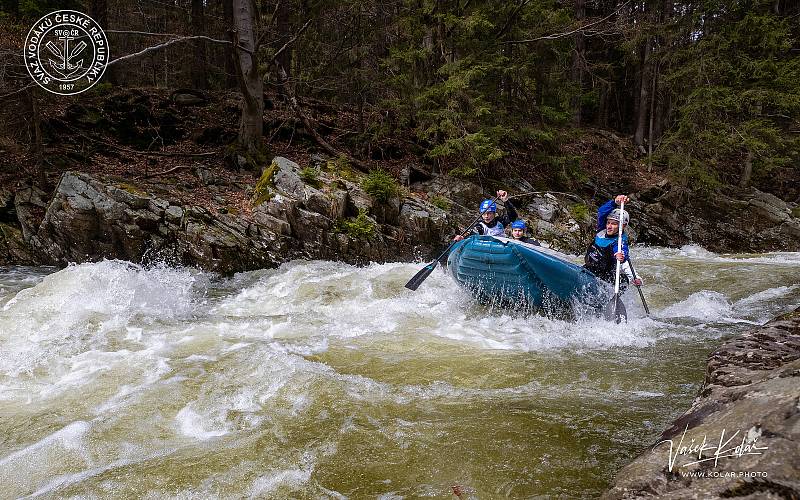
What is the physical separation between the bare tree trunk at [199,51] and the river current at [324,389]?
10.8 metres

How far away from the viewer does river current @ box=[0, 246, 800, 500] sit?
2.90 meters

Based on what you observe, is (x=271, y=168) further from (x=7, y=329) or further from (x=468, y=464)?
(x=468, y=464)

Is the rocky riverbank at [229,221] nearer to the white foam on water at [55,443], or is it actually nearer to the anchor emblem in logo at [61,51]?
the anchor emblem in logo at [61,51]

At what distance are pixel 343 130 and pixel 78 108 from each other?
23.0 feet

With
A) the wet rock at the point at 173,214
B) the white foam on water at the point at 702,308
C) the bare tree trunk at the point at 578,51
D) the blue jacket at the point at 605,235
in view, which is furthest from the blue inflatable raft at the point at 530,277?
the bare tree trunk at the point at 578,51

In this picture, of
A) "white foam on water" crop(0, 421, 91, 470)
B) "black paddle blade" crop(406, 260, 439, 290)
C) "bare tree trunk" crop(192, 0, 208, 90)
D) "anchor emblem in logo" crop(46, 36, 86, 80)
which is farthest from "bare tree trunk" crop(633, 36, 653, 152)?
"white foam on water" crop(0, 421, 91, 470)

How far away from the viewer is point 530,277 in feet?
21.7

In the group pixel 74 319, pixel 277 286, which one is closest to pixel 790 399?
pixel 74 319

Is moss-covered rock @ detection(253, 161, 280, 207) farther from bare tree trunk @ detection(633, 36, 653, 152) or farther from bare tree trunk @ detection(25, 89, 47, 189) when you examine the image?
bare tree trunk @ detection(633, 36, 653, 152)

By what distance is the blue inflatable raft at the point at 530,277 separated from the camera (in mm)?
6449

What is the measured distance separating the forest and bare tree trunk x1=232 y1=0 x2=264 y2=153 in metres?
0.04

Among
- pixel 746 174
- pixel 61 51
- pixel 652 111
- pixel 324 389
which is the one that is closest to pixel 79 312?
pixel 324 389

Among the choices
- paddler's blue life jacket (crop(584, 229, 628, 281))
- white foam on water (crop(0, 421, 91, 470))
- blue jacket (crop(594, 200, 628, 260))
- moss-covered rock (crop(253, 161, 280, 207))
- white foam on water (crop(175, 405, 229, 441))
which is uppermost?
moss-covered rock (crop(253, 161, 280, 207))

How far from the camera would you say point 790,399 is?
204 cm
